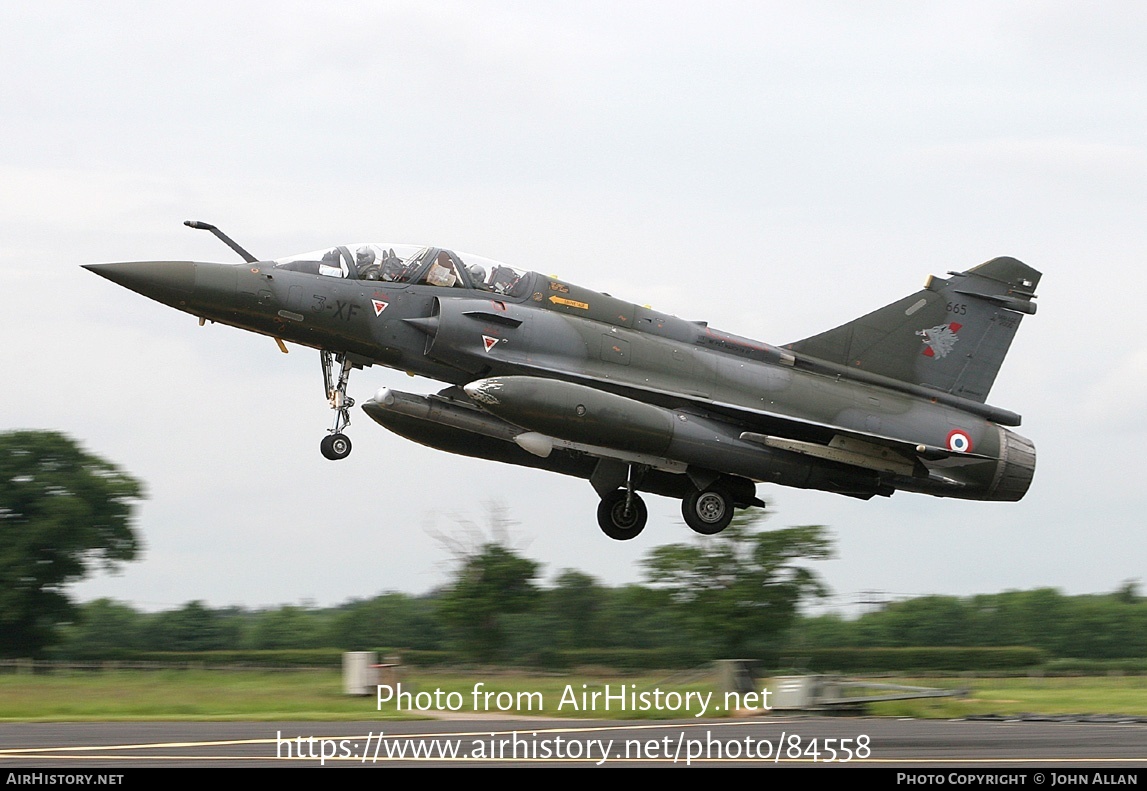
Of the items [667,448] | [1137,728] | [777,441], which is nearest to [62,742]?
[667,448]

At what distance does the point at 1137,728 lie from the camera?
23.5m

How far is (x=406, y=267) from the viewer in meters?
18.8

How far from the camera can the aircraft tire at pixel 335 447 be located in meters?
18.3

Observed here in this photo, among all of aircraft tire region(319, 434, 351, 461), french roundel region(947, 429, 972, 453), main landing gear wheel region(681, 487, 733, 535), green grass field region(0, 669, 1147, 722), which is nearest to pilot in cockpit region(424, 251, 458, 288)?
aircraft tire region(319, 434, 351, 461)

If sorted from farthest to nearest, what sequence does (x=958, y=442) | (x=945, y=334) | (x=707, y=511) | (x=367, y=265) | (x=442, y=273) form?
(x=945, y=334)
(x=958, y=442)
(x=707, y=511)
(x=442, y=273)
(x=367, y=265)

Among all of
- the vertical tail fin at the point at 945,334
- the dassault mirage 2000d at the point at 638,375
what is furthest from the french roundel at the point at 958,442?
the vertical tail fin at the point at 945,334

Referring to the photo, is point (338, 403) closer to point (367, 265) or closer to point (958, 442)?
point (367, 265)

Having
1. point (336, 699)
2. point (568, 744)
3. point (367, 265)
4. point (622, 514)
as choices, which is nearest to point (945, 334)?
point (622, 514)

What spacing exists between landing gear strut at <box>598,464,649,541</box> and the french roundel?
4.32m

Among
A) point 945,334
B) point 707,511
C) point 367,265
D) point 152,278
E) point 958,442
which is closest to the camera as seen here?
point 152,278

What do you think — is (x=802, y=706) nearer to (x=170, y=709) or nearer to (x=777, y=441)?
(x=777, y=441)

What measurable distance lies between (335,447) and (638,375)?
414cm

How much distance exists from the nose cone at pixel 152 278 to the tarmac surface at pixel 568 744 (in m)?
5.63
